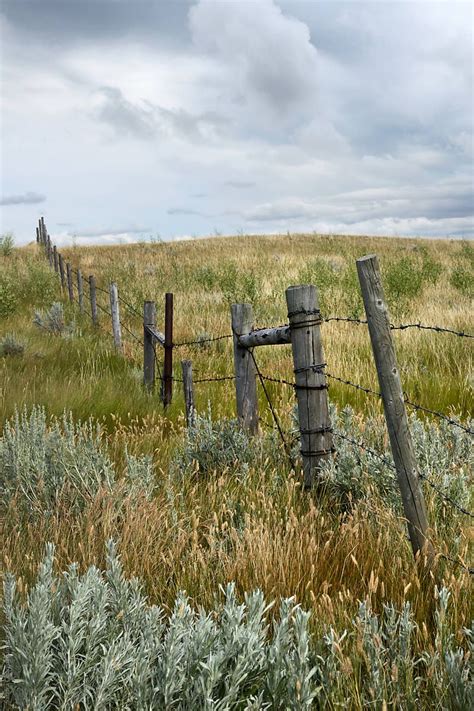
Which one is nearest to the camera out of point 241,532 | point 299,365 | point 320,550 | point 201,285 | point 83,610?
point 83,610

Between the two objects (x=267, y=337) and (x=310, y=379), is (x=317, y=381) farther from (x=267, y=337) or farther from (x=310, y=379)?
(x=267, y=337)

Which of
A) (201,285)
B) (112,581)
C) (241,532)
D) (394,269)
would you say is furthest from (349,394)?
(201,285)

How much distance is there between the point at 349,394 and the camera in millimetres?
7484

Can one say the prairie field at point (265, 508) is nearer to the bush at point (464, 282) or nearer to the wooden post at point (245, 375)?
the wooden post at point (245, 375)

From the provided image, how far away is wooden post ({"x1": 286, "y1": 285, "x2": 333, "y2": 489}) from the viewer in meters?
3.99

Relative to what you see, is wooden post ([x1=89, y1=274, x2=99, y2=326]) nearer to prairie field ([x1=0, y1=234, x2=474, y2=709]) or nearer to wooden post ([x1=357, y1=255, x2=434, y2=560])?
prairie field ([x1=0, y1=234, x2=474, y2=709])

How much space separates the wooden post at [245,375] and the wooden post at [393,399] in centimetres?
208

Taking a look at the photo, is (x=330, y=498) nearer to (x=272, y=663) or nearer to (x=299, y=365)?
(x=299, y=365)

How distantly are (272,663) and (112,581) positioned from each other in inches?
30.6

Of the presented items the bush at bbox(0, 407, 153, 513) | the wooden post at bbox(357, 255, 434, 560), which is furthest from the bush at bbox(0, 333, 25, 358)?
the wooden post at bbox(357, 255, 434, 560)

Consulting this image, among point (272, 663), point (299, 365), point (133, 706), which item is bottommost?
point (133, 706)

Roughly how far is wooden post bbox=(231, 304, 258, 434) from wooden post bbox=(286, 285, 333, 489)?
3.44 feet

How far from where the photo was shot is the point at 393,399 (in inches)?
122

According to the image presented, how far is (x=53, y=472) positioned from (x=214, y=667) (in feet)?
8.79
